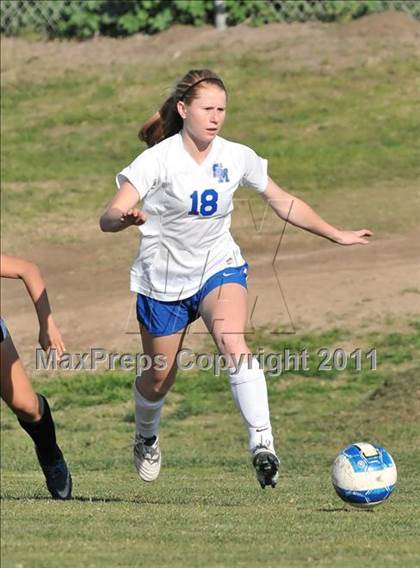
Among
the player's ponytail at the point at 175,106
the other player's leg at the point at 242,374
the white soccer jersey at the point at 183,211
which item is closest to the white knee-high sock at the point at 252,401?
the other player's leg at the point at 242,374

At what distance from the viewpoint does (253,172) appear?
888 centimetres

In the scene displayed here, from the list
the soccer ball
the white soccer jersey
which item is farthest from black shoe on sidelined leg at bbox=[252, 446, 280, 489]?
the white soccer jersey

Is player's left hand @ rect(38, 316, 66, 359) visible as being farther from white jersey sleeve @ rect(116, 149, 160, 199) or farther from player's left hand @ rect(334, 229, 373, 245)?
player's left hand @ rect(334, 229, 373, 245)

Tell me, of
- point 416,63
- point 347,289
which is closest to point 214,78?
point 347,289

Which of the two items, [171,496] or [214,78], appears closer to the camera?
[214,78]

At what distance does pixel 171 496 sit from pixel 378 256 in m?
9.20

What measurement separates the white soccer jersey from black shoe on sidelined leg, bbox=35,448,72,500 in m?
1.05

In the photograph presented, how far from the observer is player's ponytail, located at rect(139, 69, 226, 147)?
866 cm

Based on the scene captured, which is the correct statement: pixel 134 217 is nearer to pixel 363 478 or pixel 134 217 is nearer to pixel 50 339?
pixel 50 339

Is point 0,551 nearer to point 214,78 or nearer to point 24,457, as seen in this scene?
point 214,78

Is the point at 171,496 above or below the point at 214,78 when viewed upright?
below

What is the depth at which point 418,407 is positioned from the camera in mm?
14461

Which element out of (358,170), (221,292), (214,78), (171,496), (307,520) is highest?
(214,78)

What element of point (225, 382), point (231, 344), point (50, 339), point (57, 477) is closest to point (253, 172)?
point (231, 344)
